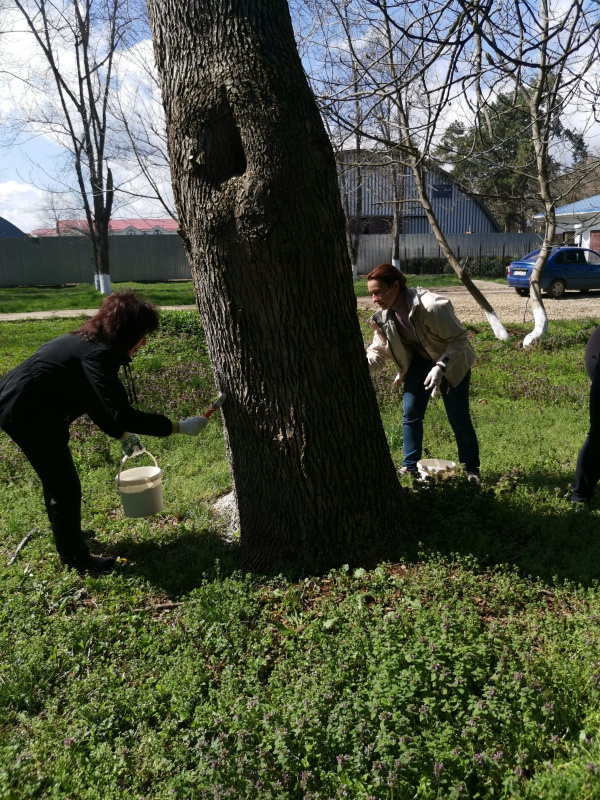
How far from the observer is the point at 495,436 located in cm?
623

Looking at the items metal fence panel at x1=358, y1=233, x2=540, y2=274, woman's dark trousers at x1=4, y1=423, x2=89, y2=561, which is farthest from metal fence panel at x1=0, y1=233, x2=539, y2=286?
woman's dark trousers at x1=4, y1=423, x2=89, y2=561

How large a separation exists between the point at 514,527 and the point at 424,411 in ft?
3.98

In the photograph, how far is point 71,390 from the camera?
3.61 m

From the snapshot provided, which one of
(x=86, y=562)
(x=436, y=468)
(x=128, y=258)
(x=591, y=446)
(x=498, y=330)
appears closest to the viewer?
(x=86, y=562)

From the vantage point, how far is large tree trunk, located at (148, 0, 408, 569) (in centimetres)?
311

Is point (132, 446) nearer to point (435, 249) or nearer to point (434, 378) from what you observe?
point (434, 378)

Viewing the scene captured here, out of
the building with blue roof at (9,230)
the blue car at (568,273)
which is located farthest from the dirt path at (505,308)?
the building with blue roof at (9,230)

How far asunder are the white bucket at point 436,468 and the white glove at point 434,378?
0.64m

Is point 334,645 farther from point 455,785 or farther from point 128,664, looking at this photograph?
point 128,664

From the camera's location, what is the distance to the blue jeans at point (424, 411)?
465 cm

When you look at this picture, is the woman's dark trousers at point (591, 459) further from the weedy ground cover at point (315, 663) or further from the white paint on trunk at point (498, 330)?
the white paint on trunk at point (498, 330)

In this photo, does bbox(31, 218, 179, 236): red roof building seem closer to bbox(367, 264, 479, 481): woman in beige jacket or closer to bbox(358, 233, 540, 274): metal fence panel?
bbox(358, 233, 540, 274): metal fence panel

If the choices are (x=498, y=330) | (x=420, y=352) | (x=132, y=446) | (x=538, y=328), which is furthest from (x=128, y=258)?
(x=132, y=446)

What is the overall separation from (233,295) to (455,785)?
7.74 ft
